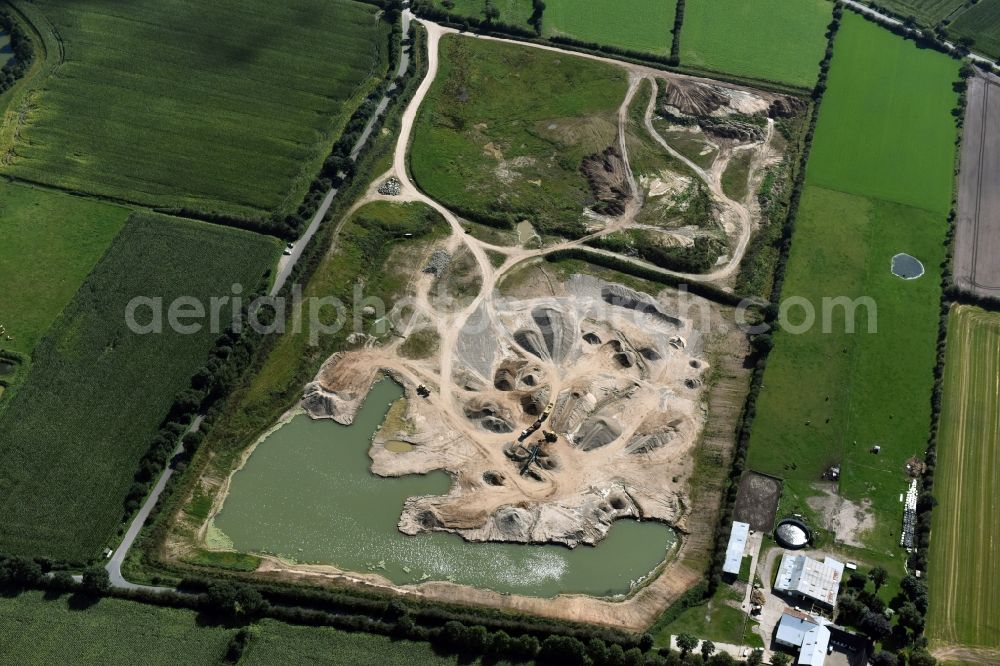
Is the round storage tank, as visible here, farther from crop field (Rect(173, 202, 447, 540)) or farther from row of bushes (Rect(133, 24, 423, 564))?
row of bushes (Rect(133, 24, 423, 564))

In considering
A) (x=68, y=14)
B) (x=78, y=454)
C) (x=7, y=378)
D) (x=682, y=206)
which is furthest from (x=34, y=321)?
(x=682, y=206)

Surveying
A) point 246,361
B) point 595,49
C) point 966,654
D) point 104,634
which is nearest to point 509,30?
point 595,49

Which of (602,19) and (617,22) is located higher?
(617,22)

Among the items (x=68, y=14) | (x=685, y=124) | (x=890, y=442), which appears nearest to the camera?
(x=890, y=442)

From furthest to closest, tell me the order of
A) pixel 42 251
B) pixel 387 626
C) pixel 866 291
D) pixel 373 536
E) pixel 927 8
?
pixel 927 8
pixel 866 291
pixel 42 251
pixel 373 536
pixel 387 626

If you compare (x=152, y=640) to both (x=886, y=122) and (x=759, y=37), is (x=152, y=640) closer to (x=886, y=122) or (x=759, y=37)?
(x=886, y=122)

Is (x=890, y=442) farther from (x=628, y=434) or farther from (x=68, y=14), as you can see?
(x=68, y=14)

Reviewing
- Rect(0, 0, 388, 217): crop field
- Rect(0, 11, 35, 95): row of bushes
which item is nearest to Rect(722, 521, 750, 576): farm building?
Rect(0, 0, 388, 217): crop field
